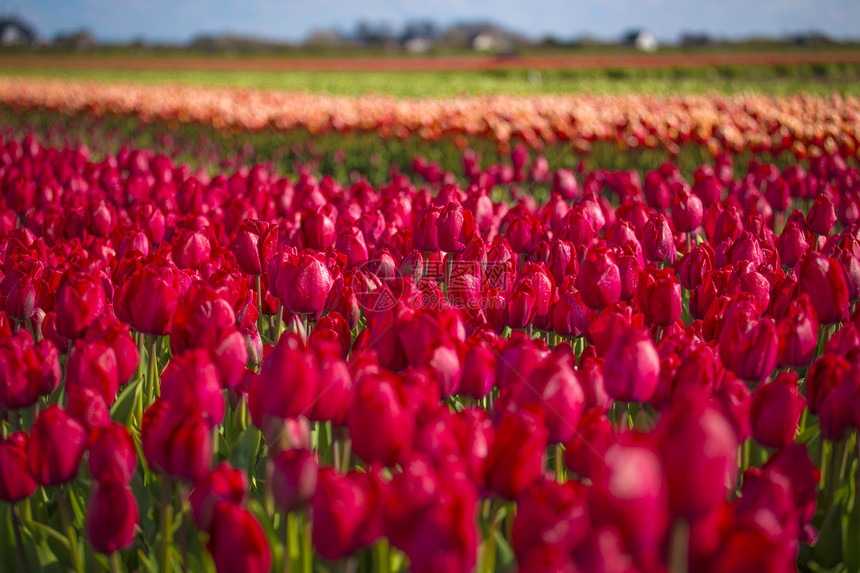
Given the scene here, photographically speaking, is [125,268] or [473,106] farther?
[473,106]

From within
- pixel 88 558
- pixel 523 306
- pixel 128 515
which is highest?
pixel 523 306

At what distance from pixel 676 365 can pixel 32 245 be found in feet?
8.14

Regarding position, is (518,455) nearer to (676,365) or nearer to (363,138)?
(676,365)

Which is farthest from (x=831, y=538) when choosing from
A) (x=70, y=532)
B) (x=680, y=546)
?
(x=70, y=532)

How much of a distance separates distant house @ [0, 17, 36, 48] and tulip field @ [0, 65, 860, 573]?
7988cm

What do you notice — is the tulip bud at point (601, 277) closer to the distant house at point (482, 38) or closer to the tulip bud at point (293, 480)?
the tulip bud at point (293, 480)

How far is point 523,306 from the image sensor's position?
2102mm

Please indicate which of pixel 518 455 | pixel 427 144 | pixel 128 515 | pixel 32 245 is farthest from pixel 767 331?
pixel 427 144

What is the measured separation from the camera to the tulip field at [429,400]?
3.30 ft

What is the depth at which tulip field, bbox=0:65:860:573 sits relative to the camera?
1.01 metres

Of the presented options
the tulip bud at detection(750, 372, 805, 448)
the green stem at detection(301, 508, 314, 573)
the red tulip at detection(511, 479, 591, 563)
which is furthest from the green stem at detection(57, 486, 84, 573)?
the tulip bud at detection(750, 372, 805, 448)

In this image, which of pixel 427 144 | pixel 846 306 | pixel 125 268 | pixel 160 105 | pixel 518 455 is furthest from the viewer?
pixel 160 105

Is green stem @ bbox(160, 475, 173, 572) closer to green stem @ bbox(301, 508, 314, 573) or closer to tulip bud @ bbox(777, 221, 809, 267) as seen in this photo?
green stem @ bbox(301, 508, 314, 573)

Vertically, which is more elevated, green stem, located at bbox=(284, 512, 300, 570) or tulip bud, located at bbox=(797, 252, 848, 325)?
tulip bud, located at bbox=(797, 252, 848, 325)
